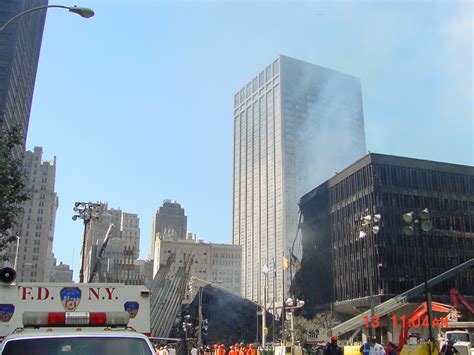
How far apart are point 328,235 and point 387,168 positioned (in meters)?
18.6

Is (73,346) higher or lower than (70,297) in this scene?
lower

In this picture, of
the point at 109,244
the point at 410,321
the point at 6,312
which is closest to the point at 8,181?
the point at 6,312

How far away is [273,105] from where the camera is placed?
18162 cm

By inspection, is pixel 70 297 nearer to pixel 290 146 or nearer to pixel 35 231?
pixel 35 231

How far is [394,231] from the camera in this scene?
3059 inches

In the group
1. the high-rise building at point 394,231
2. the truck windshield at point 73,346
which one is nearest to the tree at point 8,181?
the truck windshield at point 73,346

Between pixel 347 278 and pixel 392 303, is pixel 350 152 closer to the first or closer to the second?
pixel 347 278

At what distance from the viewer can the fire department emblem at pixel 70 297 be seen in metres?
8.38

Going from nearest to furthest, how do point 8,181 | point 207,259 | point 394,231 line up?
point 8,181 → point 394,231 → point 207,259

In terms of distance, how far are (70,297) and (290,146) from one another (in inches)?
6432

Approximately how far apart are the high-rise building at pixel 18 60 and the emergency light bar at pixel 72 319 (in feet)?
276

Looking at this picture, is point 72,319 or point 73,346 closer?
point 73,346

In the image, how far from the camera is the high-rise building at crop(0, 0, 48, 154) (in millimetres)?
94875

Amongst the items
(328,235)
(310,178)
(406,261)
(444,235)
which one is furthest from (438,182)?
(310,178)
